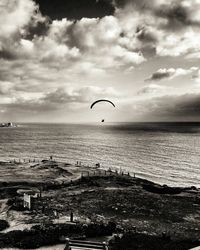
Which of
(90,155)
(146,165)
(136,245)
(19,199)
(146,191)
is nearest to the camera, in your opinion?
(136,245)

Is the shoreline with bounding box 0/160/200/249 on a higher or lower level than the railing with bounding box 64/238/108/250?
lower

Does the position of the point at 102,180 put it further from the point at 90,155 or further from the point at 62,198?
the point at 90,155

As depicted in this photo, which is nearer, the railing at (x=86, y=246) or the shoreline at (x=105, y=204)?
the railing at (x=86, y=246)

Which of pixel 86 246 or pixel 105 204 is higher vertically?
pixel 86 246

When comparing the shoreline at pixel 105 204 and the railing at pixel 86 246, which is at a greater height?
the railing at pixel 86 246

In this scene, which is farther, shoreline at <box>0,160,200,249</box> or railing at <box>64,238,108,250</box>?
shoreline at <box>0,160,200,249</box>

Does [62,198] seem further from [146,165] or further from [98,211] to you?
[146,165]

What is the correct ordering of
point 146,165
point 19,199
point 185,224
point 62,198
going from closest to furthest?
point 185,224 < point 19,199 < point 62,198 < point 146,165

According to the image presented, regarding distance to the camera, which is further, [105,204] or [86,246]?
[105,204]

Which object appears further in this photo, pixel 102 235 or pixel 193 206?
pixel 193 206

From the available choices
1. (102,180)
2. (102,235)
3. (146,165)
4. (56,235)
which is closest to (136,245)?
(102,235)
